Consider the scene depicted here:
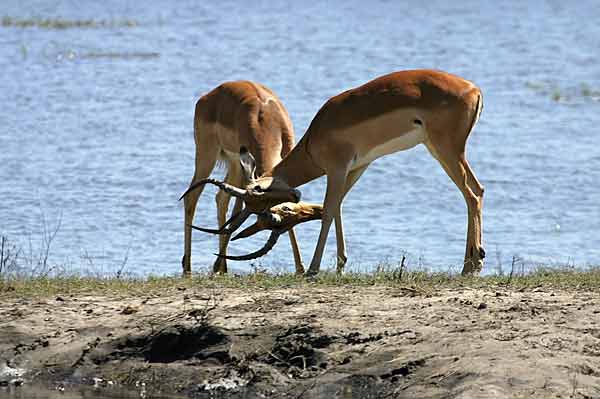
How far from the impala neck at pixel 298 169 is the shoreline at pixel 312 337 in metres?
1.12

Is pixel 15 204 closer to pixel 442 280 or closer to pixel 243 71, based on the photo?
pixel 442 280

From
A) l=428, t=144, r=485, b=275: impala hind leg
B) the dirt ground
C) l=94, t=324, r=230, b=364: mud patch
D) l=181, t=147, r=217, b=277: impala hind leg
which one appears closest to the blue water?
l=181, t=147, r=217, b=277: impala hind leg

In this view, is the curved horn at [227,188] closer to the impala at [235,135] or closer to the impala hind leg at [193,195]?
the impala at [235,135]

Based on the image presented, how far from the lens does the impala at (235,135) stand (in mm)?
11336

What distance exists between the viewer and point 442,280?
31.8 feet

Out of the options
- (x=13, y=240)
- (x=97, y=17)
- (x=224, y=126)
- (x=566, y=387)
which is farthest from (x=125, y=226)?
(x=97, y=17)

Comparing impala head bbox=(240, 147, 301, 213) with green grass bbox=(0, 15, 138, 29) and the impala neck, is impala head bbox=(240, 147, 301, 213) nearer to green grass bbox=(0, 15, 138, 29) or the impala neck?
the impala neck

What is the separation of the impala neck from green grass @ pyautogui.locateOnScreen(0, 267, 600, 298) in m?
0.92

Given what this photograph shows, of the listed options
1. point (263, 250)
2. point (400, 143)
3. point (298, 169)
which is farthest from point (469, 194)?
point (263, 250)

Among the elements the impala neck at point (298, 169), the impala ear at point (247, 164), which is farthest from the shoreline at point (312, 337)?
the impala neck at point (298, 169)

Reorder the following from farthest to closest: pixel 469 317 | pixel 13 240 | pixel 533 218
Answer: pixel 533 218 → pixel 13 240 → pixel 469 317

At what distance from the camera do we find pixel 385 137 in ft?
34.4

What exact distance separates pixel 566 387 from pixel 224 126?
5031 mm

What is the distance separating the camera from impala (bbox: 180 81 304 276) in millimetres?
11336
